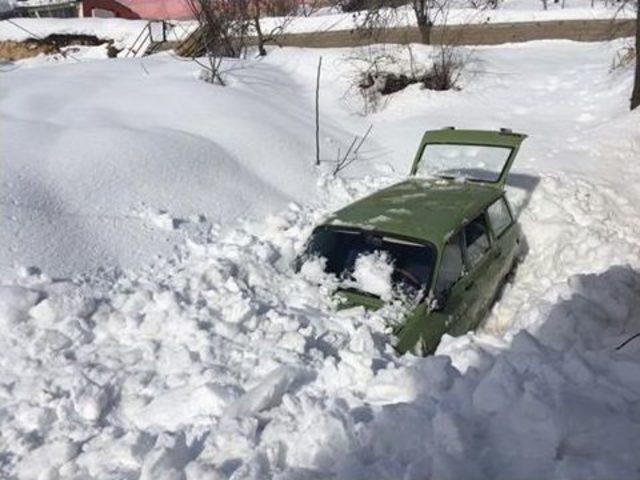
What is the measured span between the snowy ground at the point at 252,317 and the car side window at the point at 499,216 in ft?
2.41

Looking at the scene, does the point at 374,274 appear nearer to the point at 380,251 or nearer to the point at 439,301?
the point at 380,251

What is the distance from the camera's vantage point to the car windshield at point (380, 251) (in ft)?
17.6

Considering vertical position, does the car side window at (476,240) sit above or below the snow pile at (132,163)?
below

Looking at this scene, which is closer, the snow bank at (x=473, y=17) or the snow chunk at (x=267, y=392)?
the snow chunk at (x=267, y=392)

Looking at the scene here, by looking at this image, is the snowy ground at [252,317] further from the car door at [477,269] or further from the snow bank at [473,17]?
the snow bank at [473,17]

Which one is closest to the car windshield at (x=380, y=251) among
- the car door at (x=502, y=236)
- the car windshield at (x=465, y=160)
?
the car door at (x=502, y=236)

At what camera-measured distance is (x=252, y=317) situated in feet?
17.4

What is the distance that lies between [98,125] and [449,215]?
17.0 ft

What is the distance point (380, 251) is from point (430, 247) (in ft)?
1.35

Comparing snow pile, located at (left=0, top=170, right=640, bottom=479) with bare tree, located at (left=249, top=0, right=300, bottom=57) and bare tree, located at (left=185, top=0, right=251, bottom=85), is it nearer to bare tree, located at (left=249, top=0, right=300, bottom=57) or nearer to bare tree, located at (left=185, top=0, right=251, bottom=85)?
bare tree, located at (left=185, top=0, right=251, bottom=85)

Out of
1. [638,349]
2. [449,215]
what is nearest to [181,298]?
[449,215]

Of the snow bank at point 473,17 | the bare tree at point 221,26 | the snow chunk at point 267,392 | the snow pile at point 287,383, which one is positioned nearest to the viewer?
the snow pile at point 287,383

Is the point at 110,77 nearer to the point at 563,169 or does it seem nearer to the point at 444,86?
the point at 444,86

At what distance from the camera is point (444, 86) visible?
14250 millimetres
